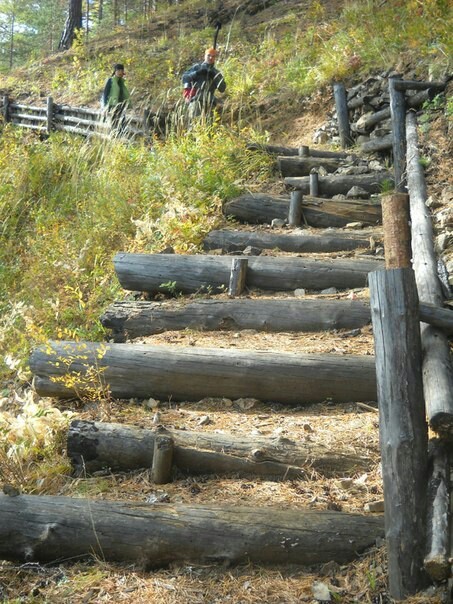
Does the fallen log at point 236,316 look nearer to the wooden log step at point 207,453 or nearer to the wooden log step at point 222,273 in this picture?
the wooden log step at point 222,273

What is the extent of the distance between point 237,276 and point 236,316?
578 mm

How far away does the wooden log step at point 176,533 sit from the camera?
3055 millimetres

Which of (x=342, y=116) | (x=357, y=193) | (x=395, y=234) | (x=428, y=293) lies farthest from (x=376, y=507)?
(x=342, y=116)

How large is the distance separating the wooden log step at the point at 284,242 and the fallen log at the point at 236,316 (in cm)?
131

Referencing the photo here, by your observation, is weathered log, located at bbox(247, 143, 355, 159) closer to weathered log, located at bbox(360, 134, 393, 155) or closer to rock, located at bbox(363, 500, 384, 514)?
weathered log, located at bbox(360, 134, 393, 155)

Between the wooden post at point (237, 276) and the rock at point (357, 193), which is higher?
the rock at point (357, 193)

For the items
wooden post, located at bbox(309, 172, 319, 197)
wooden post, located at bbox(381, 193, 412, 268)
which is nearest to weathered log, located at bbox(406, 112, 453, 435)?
wooden post, located at bbox(381, 193, 412, 268)

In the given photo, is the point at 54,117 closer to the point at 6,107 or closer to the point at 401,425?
the point at 6,107

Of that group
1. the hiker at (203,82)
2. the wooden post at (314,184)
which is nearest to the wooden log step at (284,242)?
the wooden post at (314,184)

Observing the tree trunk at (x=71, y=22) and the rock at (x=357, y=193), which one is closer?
the rock at (x=357, y=193)

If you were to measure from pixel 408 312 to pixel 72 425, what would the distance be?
190 cm

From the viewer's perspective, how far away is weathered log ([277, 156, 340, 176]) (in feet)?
27.4

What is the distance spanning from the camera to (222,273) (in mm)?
5844

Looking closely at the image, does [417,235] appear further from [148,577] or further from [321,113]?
[321,113]
